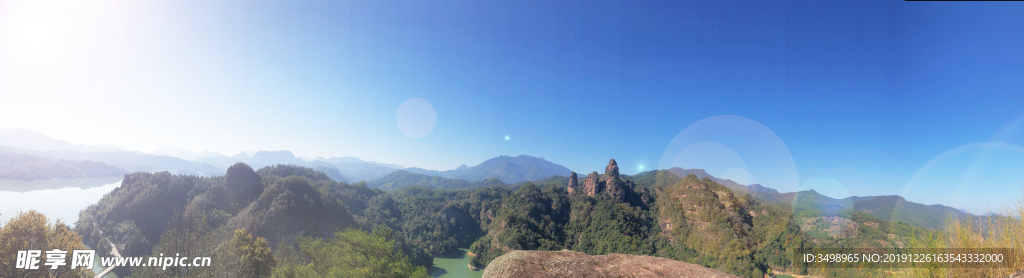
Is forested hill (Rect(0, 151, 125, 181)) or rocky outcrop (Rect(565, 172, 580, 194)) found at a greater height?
rocky outcrop (Rect(565, 172, 580, 194))

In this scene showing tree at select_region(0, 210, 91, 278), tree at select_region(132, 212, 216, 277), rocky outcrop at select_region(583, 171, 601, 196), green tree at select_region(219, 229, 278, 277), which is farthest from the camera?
rocky outcrop at select_region(583, 171, 601, 196)

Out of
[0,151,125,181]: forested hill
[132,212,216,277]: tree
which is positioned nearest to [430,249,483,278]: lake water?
[132,212,216,277]: tree

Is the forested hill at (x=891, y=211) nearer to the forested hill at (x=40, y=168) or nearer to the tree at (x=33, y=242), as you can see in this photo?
the tree at (x=33, y=242)

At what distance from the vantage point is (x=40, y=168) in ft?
202

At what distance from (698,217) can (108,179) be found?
14259 cm

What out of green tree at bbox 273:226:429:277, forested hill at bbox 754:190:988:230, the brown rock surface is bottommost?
forested hill at bbox 754:190:988:230

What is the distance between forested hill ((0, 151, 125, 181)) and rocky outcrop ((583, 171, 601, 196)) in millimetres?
112895

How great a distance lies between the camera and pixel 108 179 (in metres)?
75.8

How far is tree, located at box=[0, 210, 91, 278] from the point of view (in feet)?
37.3

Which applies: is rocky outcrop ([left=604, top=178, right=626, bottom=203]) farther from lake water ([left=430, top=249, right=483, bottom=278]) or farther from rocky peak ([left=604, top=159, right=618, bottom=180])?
lake water ([left=430, top=249, right=483, bottom=278])

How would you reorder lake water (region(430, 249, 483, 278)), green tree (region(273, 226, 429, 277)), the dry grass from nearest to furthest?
the dry grass
green tree (region(273, 226, 429, 277))
lake water (region(430, 249, 483, 278))

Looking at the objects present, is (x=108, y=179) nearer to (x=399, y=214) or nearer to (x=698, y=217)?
(x=399, y=214)

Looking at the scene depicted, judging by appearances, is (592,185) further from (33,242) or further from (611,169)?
(33,242)

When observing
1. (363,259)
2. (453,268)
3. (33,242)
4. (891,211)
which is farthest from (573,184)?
(33,242)
